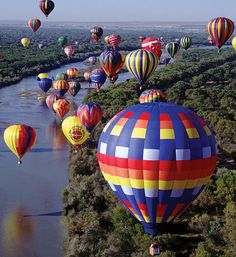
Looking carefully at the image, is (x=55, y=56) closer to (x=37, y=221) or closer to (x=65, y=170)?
(x=65, y=170)

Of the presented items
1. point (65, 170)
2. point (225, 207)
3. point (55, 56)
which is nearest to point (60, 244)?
point (225, 207)

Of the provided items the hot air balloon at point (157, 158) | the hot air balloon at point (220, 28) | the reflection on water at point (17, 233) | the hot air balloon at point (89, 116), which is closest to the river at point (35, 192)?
the reflection on water at point (17, 233)

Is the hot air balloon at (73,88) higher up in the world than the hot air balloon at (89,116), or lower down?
lower down

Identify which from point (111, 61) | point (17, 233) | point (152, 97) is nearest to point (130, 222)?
point (17, 233)
